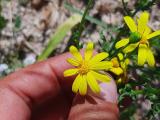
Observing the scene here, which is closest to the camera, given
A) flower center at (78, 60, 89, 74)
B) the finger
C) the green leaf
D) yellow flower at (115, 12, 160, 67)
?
yellow flower at (115, 12, 160, 67)

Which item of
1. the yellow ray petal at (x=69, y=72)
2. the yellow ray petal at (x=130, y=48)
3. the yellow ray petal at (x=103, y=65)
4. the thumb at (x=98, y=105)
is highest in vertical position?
the yellow ray petal at (x=130, y=48)

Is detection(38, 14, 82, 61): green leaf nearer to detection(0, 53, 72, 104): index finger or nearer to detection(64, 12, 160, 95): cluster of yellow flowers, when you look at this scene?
detection(0, 53, 72, 104): index finger

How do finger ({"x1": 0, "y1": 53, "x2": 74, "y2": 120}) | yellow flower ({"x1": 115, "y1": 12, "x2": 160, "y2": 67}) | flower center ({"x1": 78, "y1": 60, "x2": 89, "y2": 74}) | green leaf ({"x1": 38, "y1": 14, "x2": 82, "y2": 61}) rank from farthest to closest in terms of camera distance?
green leaf ({"x1": 38, "y1": 14, "x2": 82, "y2": 61})
finger ({"x1": 0, "y1": 53, "x2": 74, "y2": 120})
flower center ({"x1": 78, "y1": 60, "x2": 89, "y2": 74})
yellow flower ({"x1": 115, "y1": 12, "x2": 160, "y2": 67})

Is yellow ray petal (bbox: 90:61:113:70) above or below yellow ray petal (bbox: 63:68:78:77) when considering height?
above

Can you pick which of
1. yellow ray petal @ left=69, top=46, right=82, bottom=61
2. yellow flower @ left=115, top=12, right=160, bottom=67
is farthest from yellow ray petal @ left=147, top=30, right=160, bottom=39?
yellow ray petal @ left=69, top=46, right=82, bottom=61

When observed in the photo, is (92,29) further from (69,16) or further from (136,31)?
(136,31)

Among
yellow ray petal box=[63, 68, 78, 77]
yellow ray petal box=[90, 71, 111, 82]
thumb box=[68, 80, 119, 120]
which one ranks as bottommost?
thumb box=[68, 80, 119, 120]

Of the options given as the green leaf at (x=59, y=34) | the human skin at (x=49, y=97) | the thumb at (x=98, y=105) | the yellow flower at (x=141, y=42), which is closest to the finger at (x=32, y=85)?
the human skin at (x=49, y=97)

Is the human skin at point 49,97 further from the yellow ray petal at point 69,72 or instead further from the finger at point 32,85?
the yellow ray petal at point 69,72

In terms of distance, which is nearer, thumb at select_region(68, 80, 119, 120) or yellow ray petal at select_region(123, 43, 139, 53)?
yellow ray petal at select_region(123, 43, 139, 53)

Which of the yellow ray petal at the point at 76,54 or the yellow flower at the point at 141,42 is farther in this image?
the yellow ray petal at the point at 76,54

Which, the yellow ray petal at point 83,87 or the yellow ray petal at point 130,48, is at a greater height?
the yellow ray petal at point 130,48
